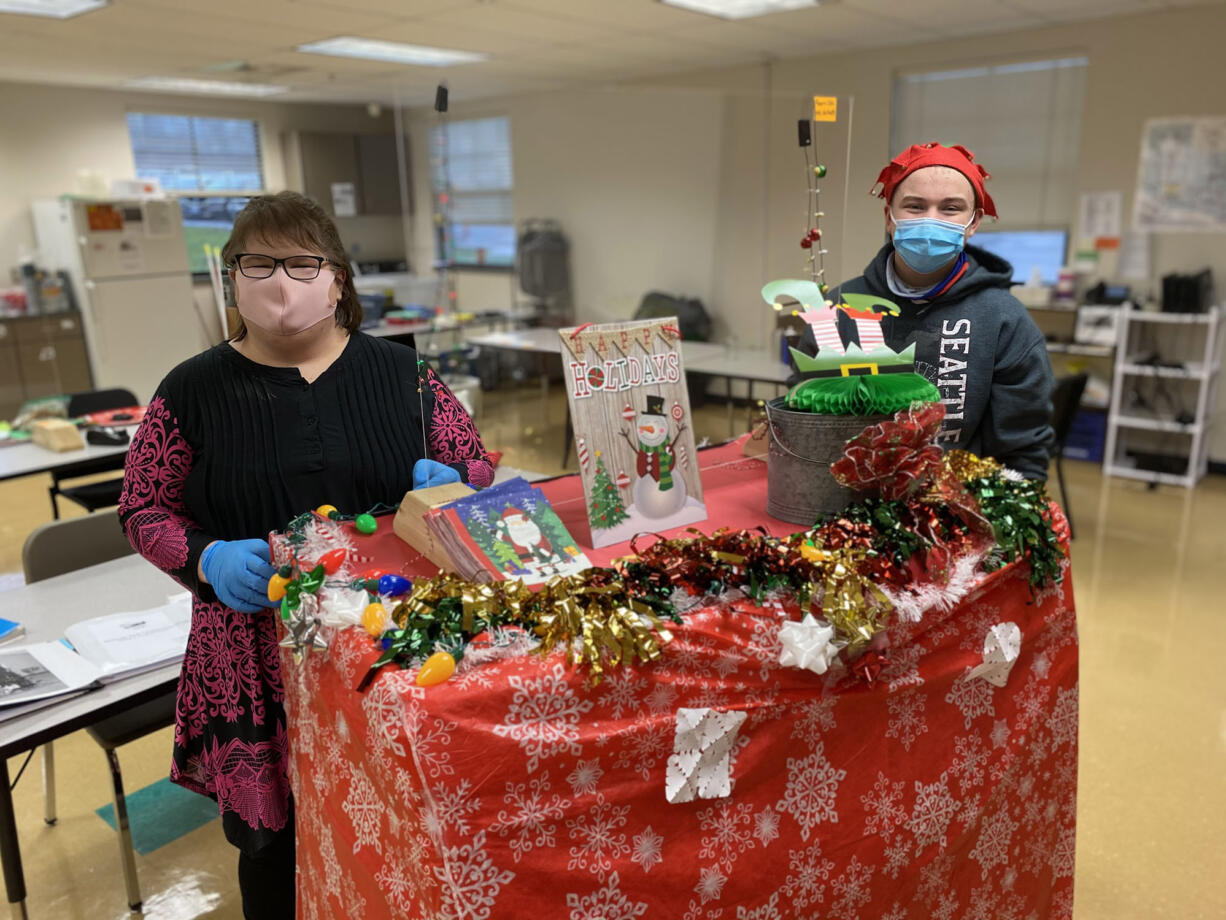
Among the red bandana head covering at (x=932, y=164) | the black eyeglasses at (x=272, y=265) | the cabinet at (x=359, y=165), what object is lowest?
the black eyeglasses at (x=272, y=265)

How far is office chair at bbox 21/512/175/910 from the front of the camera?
6.18 ft

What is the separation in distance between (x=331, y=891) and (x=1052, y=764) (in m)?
1.18

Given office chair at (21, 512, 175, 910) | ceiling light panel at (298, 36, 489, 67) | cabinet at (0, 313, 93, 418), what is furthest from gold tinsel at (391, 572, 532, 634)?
cabinet at (0, 313, 93, 418)

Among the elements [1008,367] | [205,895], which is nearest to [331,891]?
[205,895]

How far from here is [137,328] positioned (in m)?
6.32

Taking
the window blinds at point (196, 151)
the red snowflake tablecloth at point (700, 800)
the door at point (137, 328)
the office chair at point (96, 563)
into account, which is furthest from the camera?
the window blinds at point (196, 151)

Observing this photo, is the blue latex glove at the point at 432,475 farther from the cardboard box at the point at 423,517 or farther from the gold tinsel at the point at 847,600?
the gold tinsel at the point at 847,600

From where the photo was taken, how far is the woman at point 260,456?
4.22 ft

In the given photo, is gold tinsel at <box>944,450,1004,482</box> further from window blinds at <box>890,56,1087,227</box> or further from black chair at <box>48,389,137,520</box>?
window blinds at <box>890,56,1087,227</box>

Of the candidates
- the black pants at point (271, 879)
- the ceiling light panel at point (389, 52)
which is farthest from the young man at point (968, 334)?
the ceiling light panel at point (389, 52)

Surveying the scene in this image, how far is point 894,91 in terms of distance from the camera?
5770 millimetres

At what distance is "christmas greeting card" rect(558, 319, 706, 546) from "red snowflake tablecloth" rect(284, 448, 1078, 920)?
8cm

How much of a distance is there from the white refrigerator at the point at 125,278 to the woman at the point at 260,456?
5.17 metres

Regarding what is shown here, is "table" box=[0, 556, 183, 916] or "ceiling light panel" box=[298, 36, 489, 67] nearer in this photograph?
"table" box=[0, 556, 183, 916]
